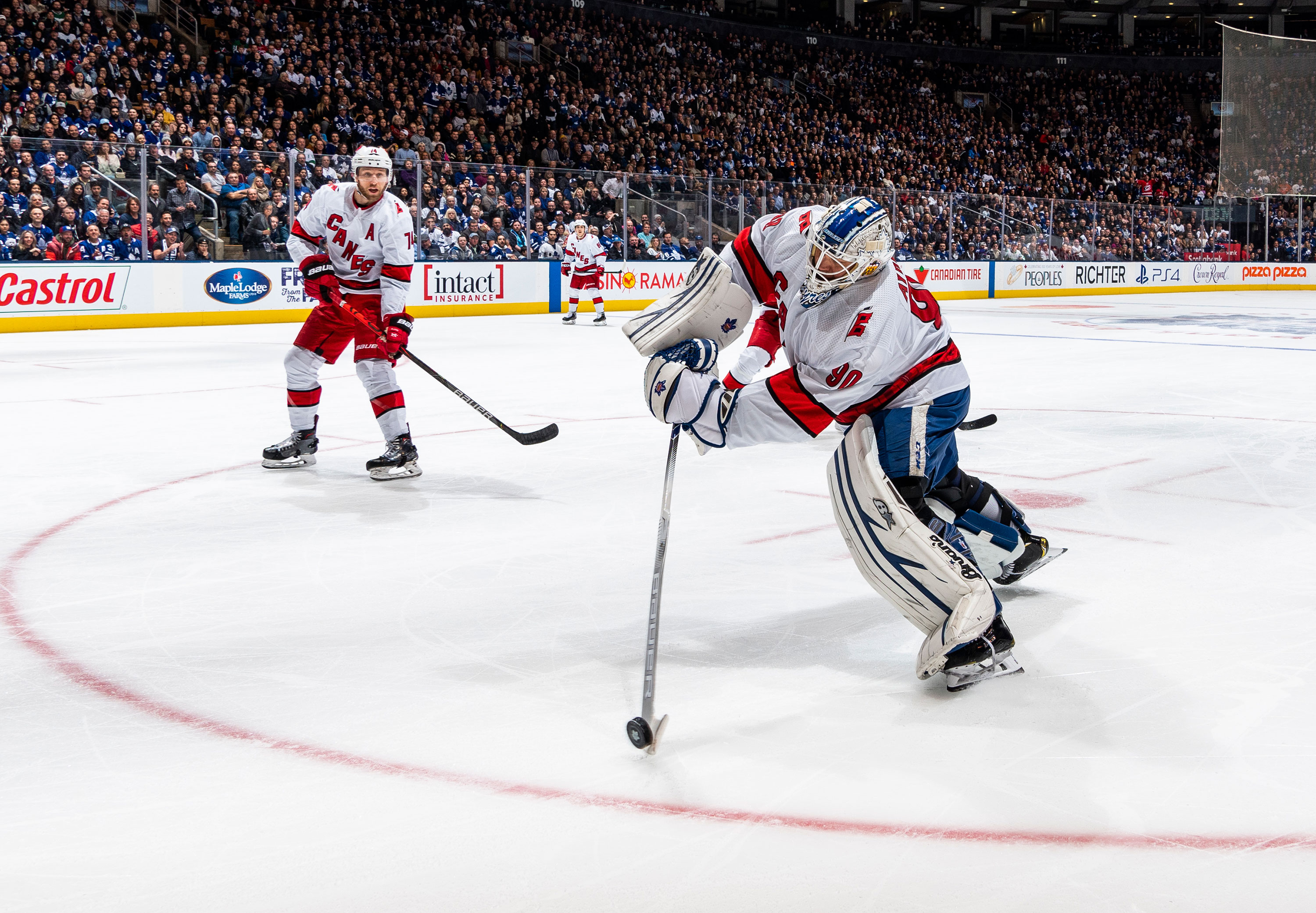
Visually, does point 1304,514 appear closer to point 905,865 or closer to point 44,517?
point 905,865

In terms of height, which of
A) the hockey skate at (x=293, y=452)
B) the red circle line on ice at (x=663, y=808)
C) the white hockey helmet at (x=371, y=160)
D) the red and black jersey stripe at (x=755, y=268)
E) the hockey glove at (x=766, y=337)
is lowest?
the red circle line on ice at (x=663, y=808)

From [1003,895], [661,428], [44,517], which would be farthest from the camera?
[661,428]

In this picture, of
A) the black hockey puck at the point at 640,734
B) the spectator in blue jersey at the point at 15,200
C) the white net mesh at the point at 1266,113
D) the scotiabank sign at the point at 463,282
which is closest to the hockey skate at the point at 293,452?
the black hockey puck at the point at 640,734

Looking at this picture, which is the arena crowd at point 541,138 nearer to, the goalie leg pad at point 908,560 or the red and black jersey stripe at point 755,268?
the red and black jersey stripe at point 755,268

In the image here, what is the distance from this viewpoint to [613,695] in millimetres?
2992

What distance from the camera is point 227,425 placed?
7.40 meters

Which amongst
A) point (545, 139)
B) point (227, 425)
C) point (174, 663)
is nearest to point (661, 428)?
point (227, 425)

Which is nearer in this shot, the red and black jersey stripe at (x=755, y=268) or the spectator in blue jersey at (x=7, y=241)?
the red and black jersey stripe at (x=755, y=268)

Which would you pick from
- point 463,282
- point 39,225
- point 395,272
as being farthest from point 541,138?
point 395,272

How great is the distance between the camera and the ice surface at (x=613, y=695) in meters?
2.12

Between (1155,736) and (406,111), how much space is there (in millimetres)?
19121

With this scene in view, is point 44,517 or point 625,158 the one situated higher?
point 625,158

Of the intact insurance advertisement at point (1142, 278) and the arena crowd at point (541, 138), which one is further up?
the arena crowd at point (541, 138)

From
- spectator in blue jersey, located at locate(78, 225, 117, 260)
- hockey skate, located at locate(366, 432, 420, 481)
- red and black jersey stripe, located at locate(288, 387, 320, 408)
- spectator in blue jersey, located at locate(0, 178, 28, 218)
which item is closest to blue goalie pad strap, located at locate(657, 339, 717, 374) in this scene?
hockey skate, located at locate(366, 432, 420, 481)
